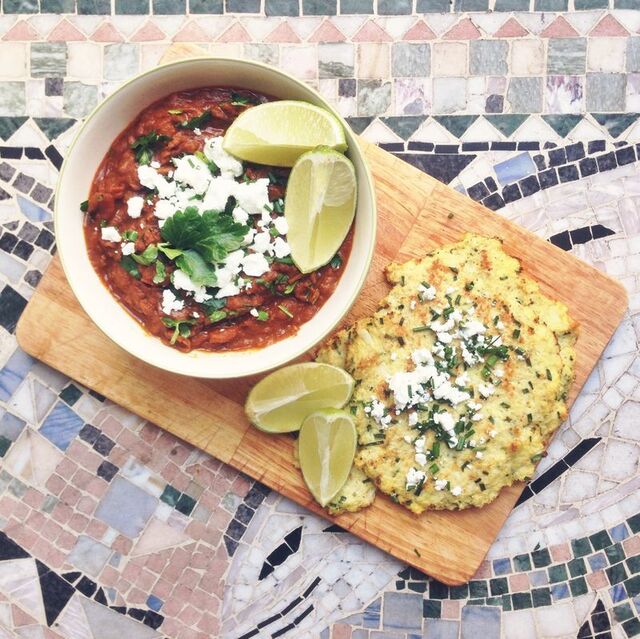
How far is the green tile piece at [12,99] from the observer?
11.7 ft

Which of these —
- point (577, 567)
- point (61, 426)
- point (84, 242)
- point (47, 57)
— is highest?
point (47, 57)

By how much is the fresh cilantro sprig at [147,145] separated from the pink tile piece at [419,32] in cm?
135

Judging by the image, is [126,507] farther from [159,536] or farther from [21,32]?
[21,32]

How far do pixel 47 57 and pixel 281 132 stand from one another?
1.41 metres

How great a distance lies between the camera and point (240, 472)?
140 inches

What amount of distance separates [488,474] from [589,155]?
5.11 feet

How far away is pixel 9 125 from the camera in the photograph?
3562mm

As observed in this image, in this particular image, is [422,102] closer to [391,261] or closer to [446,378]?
[391,261]

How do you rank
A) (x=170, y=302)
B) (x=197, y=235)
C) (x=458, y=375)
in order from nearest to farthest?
(x=197, y=235), (x=170, y=302), (x=458, y=375)

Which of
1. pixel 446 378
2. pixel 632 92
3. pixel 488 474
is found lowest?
pixel 488 474

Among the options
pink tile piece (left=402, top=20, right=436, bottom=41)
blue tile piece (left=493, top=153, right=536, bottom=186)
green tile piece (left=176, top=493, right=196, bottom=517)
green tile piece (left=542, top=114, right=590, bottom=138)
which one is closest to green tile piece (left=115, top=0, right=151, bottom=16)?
pink tile piece (left=402, top=20, right=436, bottom=41)

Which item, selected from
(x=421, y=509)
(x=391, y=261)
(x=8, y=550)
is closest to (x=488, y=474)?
(x=421, y=509)

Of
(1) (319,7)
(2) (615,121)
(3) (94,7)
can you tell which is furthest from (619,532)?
(3) (94,7)

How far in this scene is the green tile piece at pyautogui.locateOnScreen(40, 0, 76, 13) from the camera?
3.56 meters
